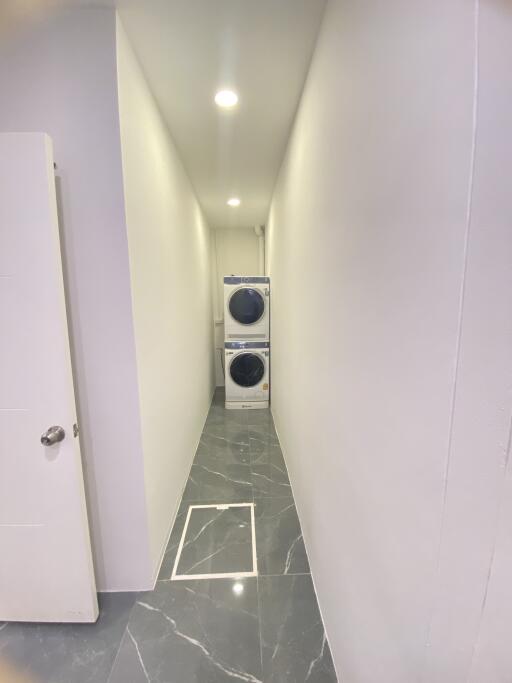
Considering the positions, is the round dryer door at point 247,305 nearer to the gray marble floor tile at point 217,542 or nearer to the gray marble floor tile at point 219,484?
the gray marble floor tile at point 219,484

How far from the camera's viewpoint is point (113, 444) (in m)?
1.38

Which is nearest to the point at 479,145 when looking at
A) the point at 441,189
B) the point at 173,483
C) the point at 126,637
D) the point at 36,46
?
the point at 441,189

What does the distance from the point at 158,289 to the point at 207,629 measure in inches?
67.4

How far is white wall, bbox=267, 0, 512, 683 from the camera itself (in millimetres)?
408

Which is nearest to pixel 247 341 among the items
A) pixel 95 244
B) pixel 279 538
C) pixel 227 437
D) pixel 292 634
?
pixel 227 437

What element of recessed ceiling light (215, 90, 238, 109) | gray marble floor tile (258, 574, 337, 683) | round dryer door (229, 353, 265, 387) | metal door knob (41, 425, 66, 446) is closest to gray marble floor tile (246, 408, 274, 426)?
round dryer door (229, 353, 265, 387)

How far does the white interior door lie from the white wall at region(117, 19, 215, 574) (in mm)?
295

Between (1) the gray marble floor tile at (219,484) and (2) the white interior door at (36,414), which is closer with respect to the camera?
(2) the white interior door at (36,414)

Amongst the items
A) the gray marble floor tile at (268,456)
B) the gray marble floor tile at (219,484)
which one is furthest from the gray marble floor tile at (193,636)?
the gray marble floor tile at (268,456)

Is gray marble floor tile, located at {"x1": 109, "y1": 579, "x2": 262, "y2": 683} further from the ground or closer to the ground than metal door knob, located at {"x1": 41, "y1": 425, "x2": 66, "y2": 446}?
closer to the ground

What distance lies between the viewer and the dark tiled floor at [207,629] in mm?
1155

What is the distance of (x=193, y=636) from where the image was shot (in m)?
1.28

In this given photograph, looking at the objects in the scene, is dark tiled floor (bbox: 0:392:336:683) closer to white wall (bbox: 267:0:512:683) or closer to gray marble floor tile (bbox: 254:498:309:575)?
gray marble floor tile (bbox: 254:498:309:575)

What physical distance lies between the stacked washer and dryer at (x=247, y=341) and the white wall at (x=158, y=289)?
113 cm
